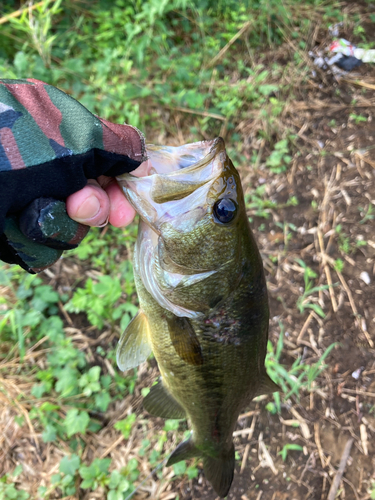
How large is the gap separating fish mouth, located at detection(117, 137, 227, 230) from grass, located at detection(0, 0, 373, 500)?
134 centimetres

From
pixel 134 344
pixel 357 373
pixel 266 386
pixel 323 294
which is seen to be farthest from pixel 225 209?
pixel 357 373

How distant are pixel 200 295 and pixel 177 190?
20.3 inches

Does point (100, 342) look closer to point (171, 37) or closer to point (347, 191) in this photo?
point (347, 191)

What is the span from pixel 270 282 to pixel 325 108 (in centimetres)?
256

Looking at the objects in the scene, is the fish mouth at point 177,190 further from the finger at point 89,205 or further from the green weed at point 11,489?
the green weed at point 11,489

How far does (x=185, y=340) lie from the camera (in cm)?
167

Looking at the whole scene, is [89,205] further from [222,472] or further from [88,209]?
[222,472]

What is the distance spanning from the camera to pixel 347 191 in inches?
144

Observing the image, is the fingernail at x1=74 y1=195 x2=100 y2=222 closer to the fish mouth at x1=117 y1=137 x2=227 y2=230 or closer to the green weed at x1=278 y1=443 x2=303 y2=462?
the fish mouth at x1=117 y1=137 x2=227 y2=230

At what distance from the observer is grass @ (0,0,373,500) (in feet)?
8.34

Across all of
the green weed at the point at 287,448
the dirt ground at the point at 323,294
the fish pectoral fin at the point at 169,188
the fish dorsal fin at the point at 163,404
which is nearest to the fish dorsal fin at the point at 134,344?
the fish dorsal fin at the point at 163,404

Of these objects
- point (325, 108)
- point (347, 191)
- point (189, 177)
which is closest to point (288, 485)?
point (189, 177)

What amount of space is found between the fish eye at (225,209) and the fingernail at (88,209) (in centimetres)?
51

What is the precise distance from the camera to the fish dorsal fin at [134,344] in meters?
1.82
